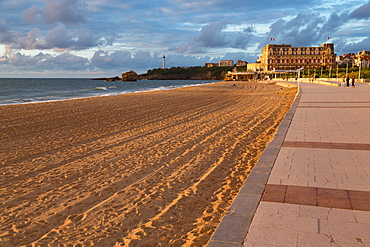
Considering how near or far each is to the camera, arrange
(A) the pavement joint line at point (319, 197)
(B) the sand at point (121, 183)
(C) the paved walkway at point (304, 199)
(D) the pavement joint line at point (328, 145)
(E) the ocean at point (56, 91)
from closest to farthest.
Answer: (C) the paved walkway at point (304, 199)
(B) the sand at point (121, 183)
(A) the pavement joint line at point (319, 197)
(D) the pavement joint line at point (328, 145)
(E) the ocean at point (56, 91)

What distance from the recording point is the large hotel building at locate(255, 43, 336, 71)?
14212 centimetres

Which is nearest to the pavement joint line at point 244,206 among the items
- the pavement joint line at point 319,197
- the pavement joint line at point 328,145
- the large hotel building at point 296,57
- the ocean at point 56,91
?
the pavement joint line at point 319,197

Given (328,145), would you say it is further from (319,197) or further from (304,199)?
(304,199)

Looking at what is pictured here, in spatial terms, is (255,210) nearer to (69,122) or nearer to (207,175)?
(207,175)

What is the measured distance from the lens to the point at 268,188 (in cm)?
439

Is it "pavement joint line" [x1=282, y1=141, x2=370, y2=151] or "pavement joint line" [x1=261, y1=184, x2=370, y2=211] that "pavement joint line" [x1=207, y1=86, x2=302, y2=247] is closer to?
"pavement joint line" [x1=261, y1=184, x2=370, y2=211]

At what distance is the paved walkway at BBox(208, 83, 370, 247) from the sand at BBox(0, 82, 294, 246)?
386 millimetres

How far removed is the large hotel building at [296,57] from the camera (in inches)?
5595

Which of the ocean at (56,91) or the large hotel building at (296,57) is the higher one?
the large hotel building at (296,57)

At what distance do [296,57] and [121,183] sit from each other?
151m

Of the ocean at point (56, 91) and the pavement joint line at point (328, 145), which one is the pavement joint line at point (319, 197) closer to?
the pavement joint line at point (328, 145)

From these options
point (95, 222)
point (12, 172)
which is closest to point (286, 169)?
point (95, 222)

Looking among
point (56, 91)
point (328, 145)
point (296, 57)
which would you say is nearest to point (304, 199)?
point (328, 145)

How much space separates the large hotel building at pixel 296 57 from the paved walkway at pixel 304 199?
14171 cm
